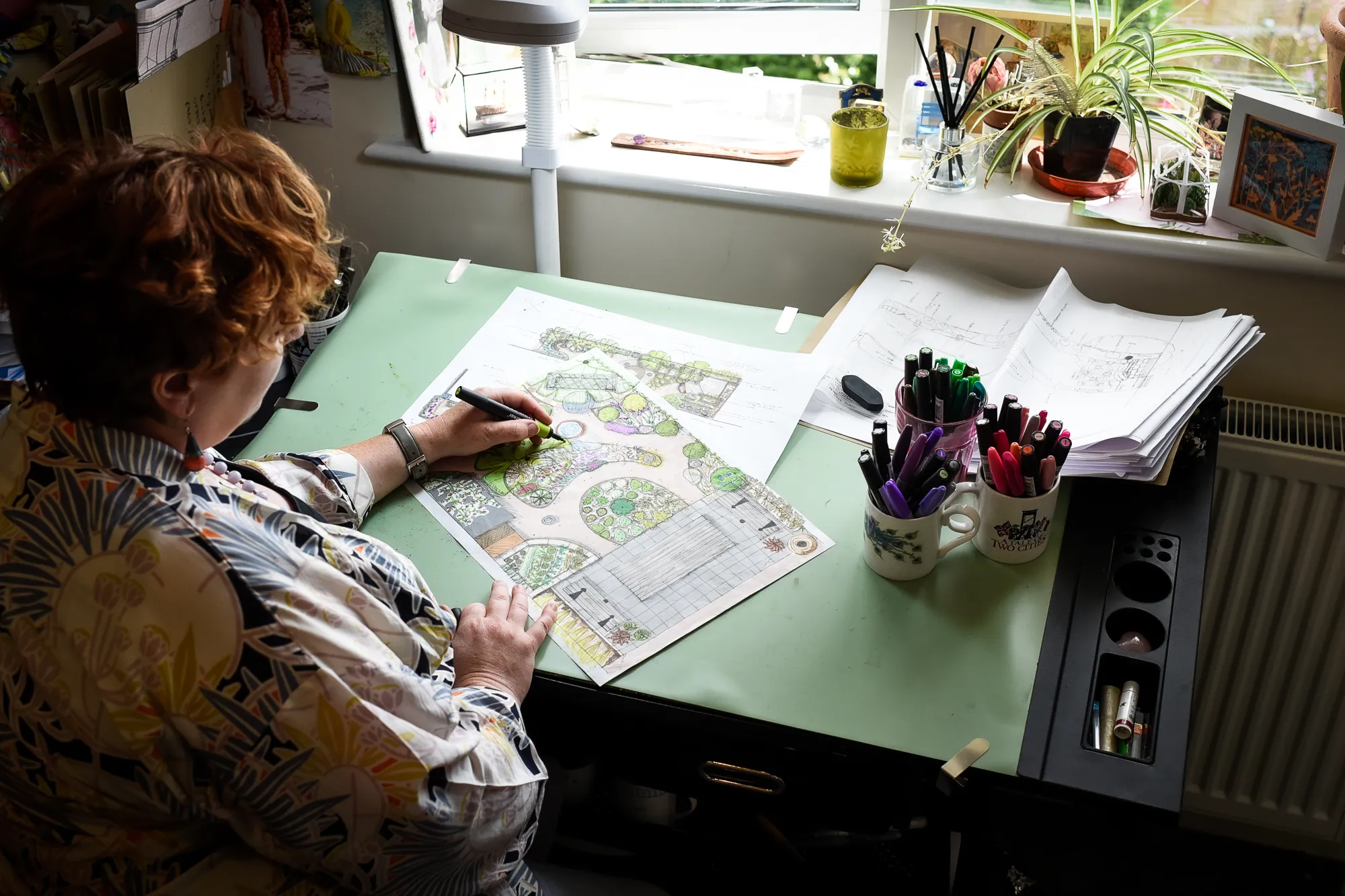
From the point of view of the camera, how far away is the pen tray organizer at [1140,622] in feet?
3.10

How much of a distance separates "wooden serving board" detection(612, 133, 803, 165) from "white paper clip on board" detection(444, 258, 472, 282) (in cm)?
33

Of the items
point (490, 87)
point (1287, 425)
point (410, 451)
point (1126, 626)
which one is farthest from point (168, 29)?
point (1287, 425)

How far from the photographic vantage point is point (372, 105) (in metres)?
1.70

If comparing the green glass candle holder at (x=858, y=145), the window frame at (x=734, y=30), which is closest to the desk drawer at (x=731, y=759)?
the green glass candle holder at (x=858, y=145)

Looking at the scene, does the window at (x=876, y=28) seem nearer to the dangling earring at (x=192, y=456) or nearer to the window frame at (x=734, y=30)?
the window frame at (x=734, y=30)

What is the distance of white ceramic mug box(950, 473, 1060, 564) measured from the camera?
105cm

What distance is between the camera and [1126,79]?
1481mm

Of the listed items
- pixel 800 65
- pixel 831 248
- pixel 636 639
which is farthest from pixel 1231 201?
pixel 800 65

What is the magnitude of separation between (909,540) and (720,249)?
0.73 metres

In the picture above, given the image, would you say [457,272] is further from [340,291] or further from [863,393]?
[863,393]

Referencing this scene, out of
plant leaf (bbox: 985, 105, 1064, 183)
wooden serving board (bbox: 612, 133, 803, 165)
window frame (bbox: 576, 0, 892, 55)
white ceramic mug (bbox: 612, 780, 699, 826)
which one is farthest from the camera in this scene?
window frame (bbox: 576, 0, 892, 55)

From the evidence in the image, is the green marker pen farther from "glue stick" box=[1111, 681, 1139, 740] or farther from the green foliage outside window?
the green foliage outside window

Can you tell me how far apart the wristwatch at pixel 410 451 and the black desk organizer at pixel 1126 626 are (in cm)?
65

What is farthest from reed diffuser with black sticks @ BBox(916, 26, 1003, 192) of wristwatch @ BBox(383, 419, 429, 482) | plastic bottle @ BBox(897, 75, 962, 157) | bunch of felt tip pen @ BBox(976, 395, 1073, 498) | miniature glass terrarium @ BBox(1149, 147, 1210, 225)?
wristwatch @ BBox(383, 419, 429, 482)
